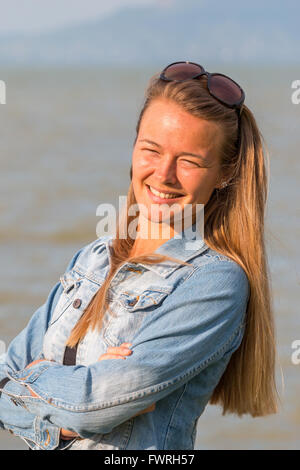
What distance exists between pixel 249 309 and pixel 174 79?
27.7 inches

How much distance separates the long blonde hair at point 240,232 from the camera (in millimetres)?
2533

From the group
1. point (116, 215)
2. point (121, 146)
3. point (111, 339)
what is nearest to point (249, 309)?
point (111, 339)

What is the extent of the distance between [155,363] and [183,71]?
872 mm

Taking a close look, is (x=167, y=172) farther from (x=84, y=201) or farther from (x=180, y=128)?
(x=84, y=201)

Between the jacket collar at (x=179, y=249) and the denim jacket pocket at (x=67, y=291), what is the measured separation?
217 mm

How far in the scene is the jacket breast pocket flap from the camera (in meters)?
2.46

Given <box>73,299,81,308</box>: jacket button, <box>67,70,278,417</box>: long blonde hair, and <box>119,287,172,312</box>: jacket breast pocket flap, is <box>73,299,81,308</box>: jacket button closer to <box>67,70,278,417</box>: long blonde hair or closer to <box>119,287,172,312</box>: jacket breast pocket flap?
<box>67,70,278,417</box>: long blonde hair

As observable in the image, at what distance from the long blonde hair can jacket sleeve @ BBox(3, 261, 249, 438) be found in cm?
10

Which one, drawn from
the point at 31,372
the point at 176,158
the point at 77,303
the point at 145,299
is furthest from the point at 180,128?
the point at 31,372

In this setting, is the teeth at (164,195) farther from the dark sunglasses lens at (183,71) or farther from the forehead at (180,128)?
the dark sunglasses lens at (183,71)

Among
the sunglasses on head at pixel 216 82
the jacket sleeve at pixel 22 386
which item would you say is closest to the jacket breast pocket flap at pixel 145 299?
the jacket sleeve at pixel 22 386

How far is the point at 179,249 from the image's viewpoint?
101 inches

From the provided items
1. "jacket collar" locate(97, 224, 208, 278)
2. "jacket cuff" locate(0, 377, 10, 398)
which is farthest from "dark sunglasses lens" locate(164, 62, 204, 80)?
"jacket cuff" locate(0, 377, 10, 398)

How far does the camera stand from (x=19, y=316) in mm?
7016
